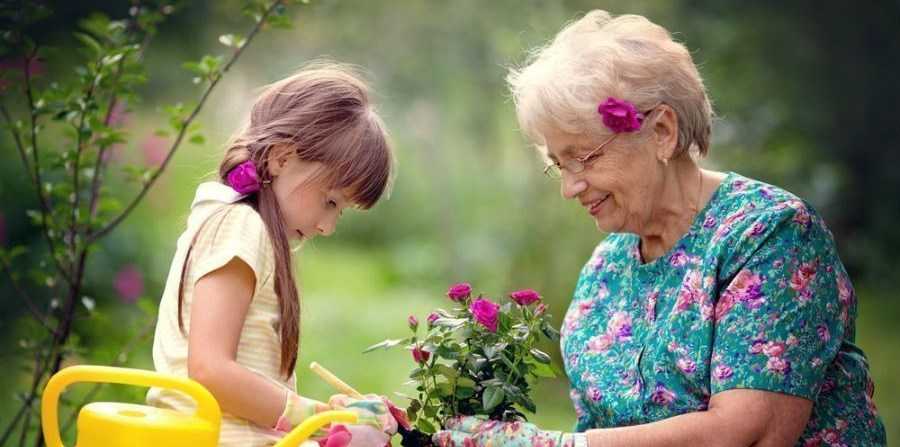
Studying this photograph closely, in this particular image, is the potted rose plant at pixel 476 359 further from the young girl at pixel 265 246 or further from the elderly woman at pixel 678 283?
the young girl at pixel 265 246

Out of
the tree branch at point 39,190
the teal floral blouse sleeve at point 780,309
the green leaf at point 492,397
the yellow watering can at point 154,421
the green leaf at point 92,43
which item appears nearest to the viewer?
the yellow watering can at point 154,421

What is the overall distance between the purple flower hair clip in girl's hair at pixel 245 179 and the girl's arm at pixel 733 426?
87 cm

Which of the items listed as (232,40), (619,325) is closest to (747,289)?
(619,325)

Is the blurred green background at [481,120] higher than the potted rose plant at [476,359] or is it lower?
lower

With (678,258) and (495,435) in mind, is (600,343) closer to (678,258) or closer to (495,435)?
(678,258)

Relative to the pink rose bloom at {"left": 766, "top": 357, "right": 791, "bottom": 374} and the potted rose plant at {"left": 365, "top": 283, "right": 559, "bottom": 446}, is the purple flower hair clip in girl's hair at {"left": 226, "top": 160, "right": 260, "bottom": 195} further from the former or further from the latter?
the pink rose bloom at {"left": 766, "top": 357, "right": 791, "bottom": 374}

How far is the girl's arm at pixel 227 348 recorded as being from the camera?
2.12 metres

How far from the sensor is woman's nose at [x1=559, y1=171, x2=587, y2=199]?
269 centimetres

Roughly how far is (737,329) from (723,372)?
0.10 m

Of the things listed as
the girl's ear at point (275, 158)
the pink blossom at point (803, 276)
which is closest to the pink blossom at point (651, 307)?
the pink blossom at point (803, 276)

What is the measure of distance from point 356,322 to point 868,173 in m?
4.14

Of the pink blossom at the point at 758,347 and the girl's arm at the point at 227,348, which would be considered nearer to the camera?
the girl's arm at the point at 227,348

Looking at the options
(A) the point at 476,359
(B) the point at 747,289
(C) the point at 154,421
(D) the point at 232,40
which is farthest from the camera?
(D) the point at 232,40

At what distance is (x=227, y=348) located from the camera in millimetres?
2146
